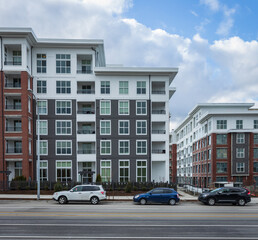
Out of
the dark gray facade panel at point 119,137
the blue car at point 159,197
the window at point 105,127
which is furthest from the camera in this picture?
the window at point 105,127

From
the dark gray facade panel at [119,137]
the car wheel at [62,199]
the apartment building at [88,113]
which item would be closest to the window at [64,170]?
the apartment building at [88,113]

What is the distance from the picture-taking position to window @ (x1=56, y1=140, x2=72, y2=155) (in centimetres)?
4056

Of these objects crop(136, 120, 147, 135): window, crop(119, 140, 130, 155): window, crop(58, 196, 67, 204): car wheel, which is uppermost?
crop(136, 120, 147, 135): window

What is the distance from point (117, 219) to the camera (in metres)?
15.8

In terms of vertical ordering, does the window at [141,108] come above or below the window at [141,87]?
below

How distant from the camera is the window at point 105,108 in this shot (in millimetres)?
41281

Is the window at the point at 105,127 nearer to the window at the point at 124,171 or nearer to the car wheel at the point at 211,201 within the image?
the window at the point at 124,171

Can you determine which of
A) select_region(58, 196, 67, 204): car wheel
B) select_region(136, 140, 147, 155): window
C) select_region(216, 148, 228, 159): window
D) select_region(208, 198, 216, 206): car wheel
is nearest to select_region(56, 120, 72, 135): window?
select_region(136, 140, 147, 155): window

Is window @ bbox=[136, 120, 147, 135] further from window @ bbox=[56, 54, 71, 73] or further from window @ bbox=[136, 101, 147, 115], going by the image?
window @ bbox=[56, 54, 71, 73]

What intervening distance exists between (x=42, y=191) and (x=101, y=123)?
13474mm

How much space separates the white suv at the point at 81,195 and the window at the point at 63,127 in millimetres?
18168

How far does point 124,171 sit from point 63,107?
42.9 feet

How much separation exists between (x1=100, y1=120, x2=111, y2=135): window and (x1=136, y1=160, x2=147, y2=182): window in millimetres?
6326

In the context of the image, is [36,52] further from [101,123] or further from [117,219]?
[117,219]
